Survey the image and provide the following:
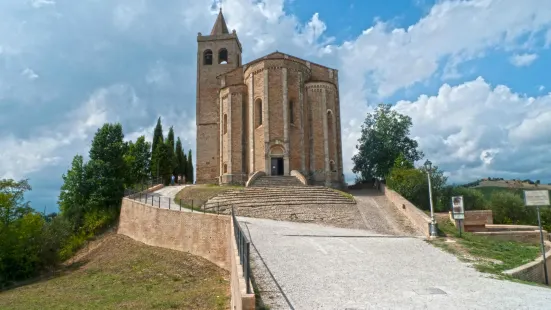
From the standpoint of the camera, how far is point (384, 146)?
40.5 m

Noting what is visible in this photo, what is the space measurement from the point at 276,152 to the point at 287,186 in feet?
20.2

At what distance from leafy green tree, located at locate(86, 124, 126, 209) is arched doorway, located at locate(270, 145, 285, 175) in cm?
1217

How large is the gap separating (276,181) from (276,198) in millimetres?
6210

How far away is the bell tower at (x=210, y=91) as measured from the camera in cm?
4228

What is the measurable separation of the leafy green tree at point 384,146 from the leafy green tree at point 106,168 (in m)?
23.2

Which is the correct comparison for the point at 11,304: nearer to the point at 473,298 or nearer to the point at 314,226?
the point at 314,226

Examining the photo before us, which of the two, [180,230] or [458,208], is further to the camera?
[180,230]

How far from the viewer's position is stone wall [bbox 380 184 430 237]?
19084 millimetres

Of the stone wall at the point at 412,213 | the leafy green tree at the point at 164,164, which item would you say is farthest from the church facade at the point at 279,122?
the stone wall at the point at 412,213

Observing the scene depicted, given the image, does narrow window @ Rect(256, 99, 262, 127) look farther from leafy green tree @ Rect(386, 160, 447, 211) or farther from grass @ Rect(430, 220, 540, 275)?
grass @ Rect(430, 220, 540, 275)

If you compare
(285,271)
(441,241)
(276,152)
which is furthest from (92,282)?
(276,152)

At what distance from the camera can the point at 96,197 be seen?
95.2ft

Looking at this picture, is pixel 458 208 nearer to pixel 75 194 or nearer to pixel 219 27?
pixel 75 194

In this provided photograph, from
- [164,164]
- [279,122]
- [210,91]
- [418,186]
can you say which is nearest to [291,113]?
[279,122]
